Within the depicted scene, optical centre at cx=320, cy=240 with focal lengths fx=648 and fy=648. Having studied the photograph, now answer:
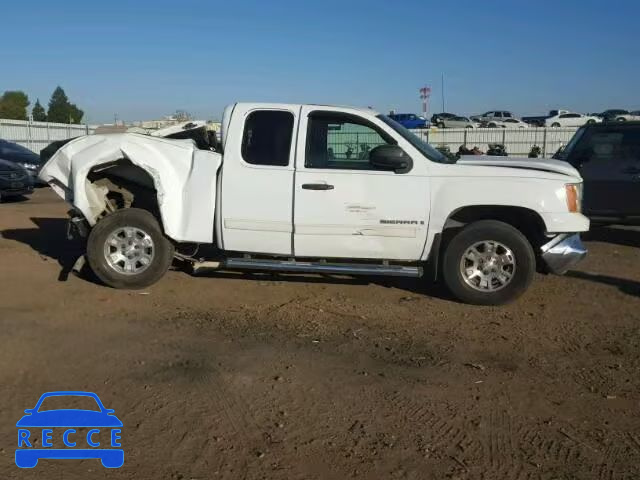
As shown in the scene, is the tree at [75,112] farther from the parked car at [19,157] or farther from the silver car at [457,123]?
the parked car at [19,157]

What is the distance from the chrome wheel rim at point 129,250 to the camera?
6781mm

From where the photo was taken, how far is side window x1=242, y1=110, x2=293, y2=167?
6.54 metres

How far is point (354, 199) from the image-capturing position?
6.38 metres

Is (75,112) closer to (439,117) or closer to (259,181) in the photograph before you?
(439,117)

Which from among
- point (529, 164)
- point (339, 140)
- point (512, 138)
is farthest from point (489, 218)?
point (512, 138)

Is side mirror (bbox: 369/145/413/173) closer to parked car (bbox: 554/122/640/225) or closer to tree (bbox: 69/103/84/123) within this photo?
parked car (bbox: 554/122/640/225)

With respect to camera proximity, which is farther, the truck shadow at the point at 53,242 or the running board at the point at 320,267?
the truck shadow at the point at 53,242

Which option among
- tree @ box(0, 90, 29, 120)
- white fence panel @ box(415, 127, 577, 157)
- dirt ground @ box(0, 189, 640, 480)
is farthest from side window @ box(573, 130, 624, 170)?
tree @ box(0, 90, 29, 120)

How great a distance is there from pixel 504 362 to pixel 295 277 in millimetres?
3057

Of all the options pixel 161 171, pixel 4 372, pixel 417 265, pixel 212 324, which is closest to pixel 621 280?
pixel 417 265

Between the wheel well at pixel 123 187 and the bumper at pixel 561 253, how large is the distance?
13.2 ft

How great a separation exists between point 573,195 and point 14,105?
76.0 meters

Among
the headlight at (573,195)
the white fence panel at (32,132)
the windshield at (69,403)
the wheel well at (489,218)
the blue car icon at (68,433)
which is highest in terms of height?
the white fence panel at (32,132)

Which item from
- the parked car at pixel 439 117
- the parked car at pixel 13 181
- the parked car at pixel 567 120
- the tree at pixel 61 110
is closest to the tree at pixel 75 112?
the tree at pixel 61 110
